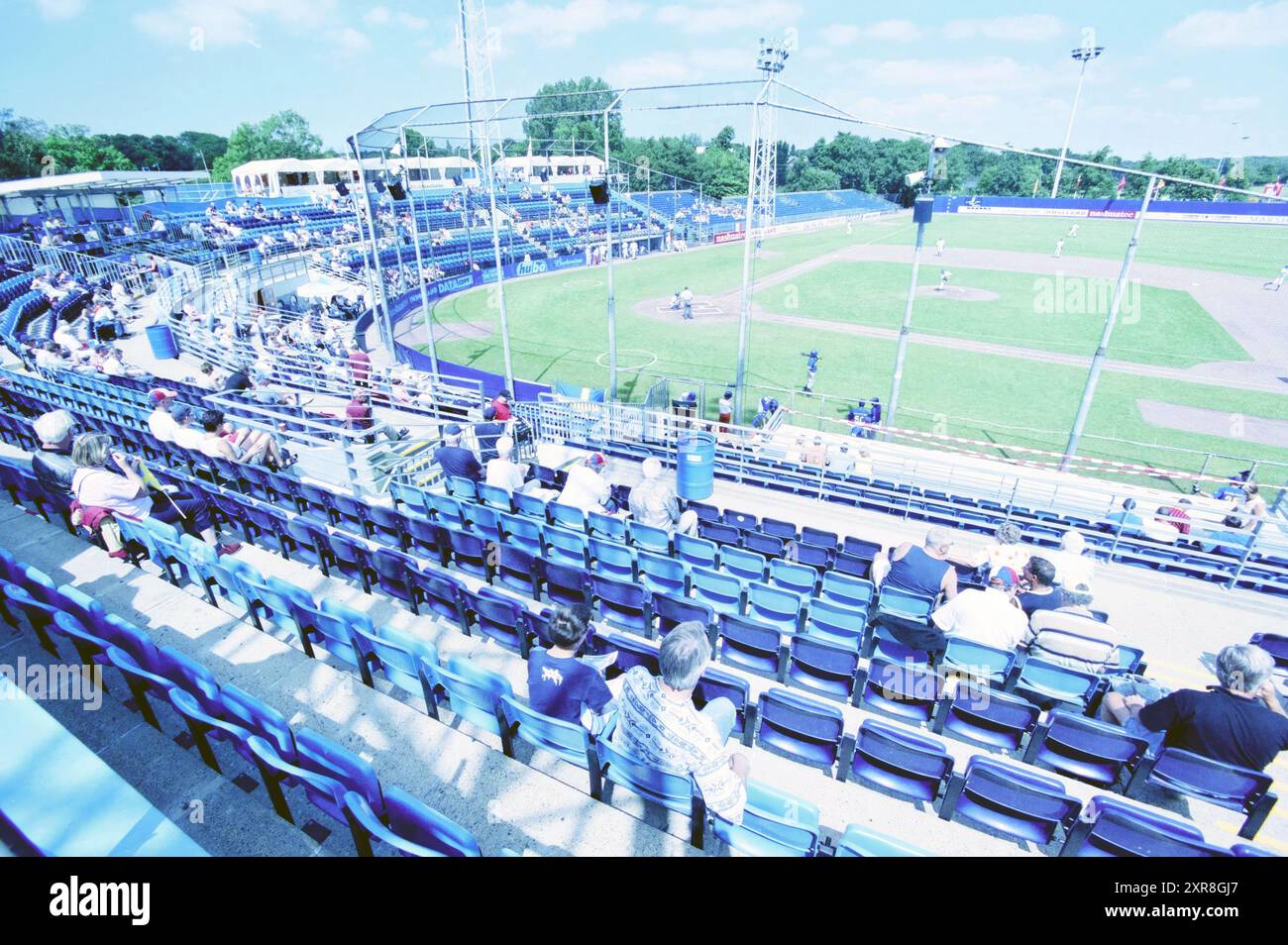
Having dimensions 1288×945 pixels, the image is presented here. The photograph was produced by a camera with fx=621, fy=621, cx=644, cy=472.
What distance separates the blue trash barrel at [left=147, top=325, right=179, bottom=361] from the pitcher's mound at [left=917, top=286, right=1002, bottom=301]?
3479 cm

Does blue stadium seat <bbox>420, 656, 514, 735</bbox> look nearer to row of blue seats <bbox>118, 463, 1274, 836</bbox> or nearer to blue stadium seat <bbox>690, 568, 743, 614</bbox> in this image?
row of blue seats <bbox>118, 463, 1274, 836</bbox>

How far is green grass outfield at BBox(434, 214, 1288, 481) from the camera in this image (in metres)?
17.8

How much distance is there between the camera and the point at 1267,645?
21.1ft

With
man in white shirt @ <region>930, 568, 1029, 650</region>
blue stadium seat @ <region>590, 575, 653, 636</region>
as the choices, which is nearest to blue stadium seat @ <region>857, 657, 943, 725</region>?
man in white shirt @ <region>930, 568, 1029, 650</region>

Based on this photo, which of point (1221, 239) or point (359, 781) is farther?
point (1221, 239)

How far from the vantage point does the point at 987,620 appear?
566 centimetres

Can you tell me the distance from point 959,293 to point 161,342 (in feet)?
123

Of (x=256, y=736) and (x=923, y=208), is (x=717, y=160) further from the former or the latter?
(x=256, y=736)

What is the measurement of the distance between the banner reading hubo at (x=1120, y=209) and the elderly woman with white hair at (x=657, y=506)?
6220 cm
